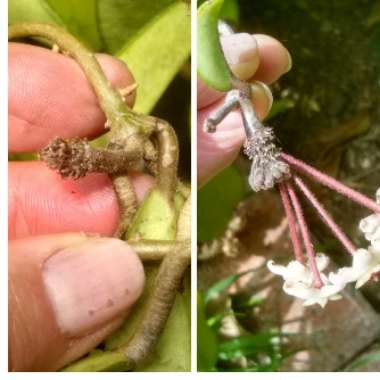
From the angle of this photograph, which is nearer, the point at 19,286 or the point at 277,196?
the point at 19,286

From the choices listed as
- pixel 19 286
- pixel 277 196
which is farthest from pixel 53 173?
pixel 277 196

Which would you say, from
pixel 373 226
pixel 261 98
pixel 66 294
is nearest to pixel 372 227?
pixel 373 226

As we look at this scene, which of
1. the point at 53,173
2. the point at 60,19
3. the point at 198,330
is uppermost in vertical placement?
the point at 60,19

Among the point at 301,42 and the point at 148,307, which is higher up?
the point at 301,42

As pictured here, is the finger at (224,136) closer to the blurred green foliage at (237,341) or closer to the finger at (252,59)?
the finger at (252,59)

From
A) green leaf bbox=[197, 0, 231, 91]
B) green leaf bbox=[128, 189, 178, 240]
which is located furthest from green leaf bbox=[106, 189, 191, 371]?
green leaf bbox=[197, 0, 231, 91]

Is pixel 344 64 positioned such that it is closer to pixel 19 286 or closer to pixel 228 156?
pixel 228 156
